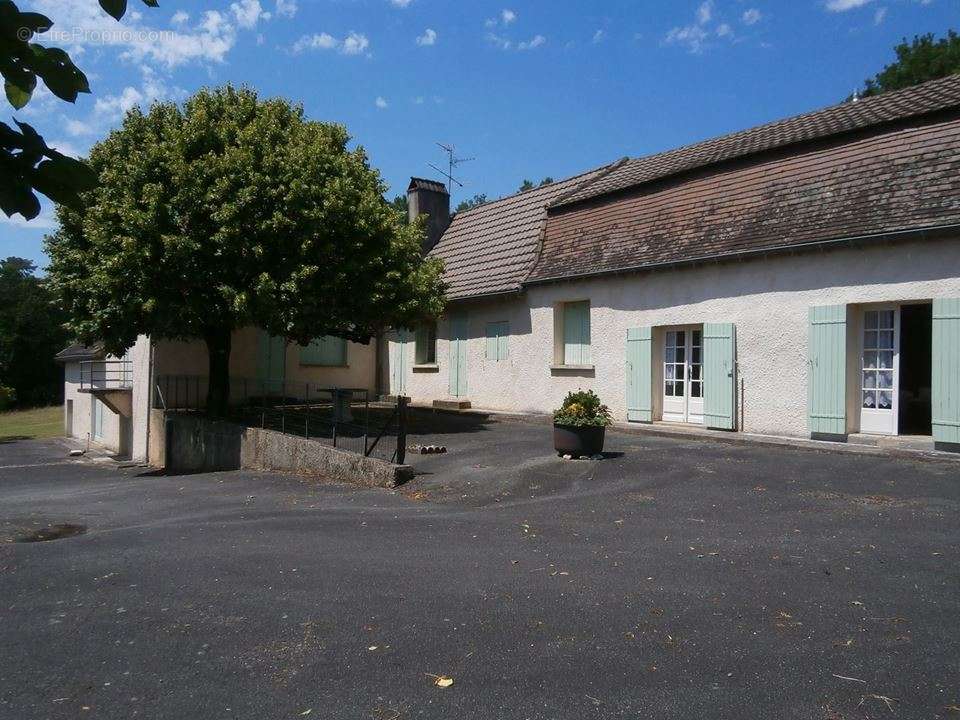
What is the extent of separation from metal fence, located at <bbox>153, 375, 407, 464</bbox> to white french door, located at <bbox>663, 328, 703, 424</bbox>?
5636 millimetres

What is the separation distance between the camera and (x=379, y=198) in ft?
53.0

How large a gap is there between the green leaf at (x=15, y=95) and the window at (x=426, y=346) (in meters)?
20.0

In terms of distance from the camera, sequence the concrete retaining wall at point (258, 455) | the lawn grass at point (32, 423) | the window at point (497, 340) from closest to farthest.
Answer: the concrete retaining wall at point (258, 455) < the window at point (497, 340) < the lawn grass at point (32, 423)

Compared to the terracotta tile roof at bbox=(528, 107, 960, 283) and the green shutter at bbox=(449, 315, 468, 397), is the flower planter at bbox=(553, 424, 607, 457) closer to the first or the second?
the terracotta tile roof at bbox=(528, 107, 960, 283)

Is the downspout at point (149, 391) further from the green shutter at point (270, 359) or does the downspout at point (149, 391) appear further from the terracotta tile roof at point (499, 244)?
the terracotta tile roof at point (499, 244)

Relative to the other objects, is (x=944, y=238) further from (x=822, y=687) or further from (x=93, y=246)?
(x=93, y=246)

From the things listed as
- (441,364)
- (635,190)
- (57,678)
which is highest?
(635,190)

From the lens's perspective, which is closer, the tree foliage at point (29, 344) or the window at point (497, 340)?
the window at point (497, 340)

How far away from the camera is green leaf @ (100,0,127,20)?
86.4 inches

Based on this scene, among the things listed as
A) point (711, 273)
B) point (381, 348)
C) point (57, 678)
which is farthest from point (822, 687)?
point (381, 348)

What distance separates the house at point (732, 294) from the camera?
1209 centimetres

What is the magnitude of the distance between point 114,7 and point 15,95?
14.6 inches

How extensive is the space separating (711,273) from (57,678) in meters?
12.6

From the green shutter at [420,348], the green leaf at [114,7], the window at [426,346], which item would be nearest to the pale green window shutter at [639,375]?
the window at [426,346]
